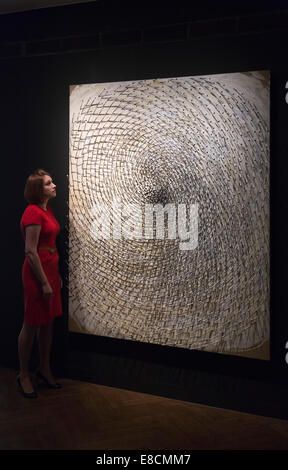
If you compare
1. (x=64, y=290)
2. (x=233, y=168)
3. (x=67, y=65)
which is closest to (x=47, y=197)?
(x=64, y=290)

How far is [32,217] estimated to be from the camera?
4.05 meters

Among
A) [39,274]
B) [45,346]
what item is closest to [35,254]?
[39,274]

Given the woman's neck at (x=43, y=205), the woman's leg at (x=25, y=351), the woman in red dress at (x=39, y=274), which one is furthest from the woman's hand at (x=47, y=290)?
the woman's neck at (x=43, y=205)

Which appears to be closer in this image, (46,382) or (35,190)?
(35,190)

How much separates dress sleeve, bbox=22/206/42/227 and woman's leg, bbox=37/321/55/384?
33.3 inches

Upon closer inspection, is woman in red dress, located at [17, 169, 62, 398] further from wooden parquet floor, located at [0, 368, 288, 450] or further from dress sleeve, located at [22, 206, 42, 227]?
wooden parquet floor, located at [0, 368, 288, 450]

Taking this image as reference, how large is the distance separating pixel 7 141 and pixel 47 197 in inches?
33.7

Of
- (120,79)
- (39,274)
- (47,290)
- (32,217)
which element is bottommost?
(47,290)

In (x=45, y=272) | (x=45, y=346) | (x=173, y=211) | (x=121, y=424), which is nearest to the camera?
(x=121, y=424)

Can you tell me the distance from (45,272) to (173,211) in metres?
1.09

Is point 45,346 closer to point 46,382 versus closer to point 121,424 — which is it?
point 46,382

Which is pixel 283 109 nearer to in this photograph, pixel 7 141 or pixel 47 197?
pixel 47 197

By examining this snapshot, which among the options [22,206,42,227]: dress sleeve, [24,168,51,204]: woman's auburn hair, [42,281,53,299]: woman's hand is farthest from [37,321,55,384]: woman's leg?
[24,168,51,204]: woman's auburn hair

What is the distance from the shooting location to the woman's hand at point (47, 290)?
160 inches
